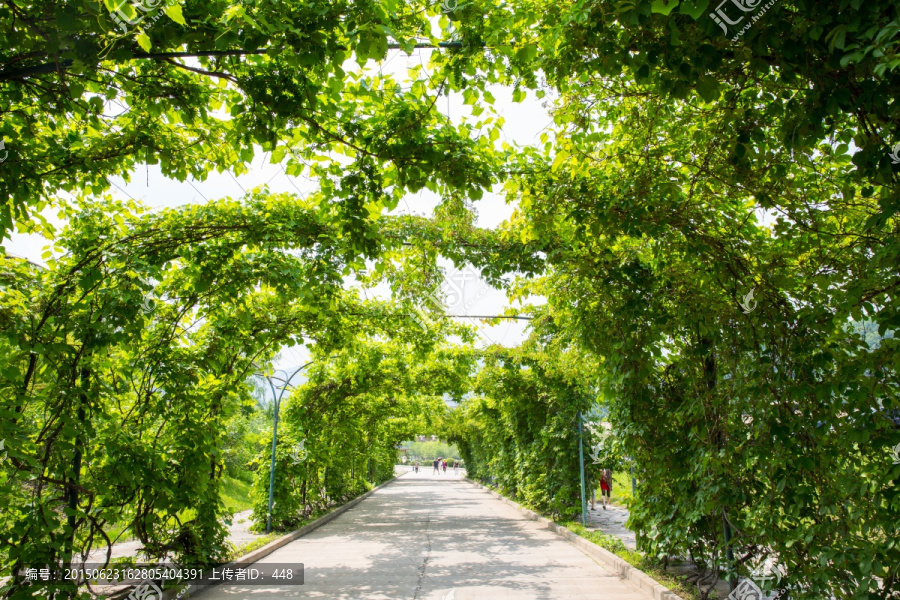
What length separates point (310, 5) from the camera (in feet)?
8.75

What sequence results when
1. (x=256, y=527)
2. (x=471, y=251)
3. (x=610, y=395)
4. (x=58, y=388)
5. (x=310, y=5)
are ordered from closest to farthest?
(x=310, y=5) → (x=58, y=388) → (x=610, y=395) → (x=471, y=251) → (x=256, y=527)

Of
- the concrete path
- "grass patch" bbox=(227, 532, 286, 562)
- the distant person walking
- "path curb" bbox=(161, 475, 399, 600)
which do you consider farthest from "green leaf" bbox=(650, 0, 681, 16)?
the distant person walking

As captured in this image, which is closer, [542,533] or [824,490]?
[824,490]

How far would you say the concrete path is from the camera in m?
6.30

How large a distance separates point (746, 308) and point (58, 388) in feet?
16.8

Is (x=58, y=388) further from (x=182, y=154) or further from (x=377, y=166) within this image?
(x=377, y=166)

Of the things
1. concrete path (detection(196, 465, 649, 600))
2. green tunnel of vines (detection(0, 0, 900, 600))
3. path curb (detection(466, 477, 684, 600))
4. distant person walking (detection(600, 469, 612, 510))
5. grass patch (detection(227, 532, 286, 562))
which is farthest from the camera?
distant person walking (detection(600, 469, 612, 510))

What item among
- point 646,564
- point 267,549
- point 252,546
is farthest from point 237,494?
point 646,564

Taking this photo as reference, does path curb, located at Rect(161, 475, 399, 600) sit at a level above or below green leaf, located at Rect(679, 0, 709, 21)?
below

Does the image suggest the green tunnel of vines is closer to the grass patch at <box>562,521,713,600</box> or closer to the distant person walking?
the grass patch at <box>562,521,713,600</box>

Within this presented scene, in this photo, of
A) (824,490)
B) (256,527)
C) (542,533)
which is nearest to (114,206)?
(824,490)

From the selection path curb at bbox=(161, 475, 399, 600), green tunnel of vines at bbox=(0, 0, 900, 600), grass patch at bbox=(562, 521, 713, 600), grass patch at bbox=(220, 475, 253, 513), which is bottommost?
grass patch at bbox=(220, 475, 253, 513)

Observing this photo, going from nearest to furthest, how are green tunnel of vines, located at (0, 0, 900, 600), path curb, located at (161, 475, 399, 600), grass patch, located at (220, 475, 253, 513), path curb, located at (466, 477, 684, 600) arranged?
green tunnel of vines, located at (0, 0, 900, 600), path curb, located at (466, 477, 684, 600), path curb, located at (161, 475, 399, 600), grass patch, located at (220, 475, 253, 513)

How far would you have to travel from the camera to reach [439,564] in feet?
26.5
